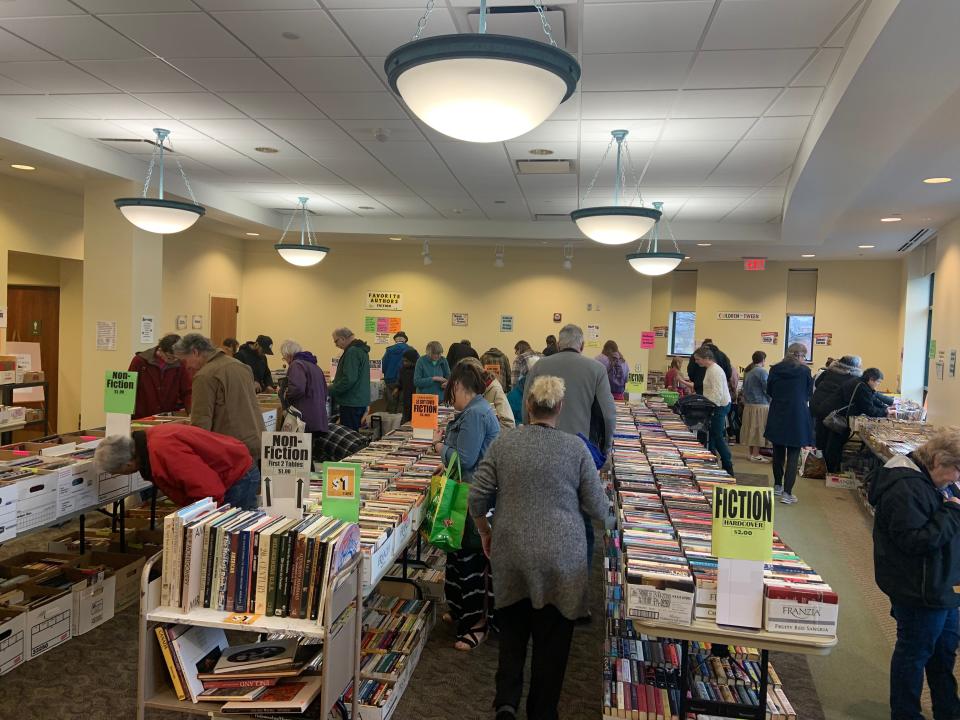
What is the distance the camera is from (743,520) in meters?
2.40

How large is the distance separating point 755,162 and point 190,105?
486 cm

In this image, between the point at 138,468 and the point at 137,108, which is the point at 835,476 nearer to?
the point at 138,468

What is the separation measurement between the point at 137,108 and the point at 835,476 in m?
Answer: 8.31

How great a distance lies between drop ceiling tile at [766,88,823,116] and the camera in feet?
14.2

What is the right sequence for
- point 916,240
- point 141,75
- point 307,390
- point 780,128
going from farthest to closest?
point 916,240, point 307,390, point 780,128, point 141,75

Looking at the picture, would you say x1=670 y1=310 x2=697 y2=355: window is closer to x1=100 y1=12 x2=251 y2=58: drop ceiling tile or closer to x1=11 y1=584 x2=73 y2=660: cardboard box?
x1=100 y1=12 x2=251 y2=58: drop ceiling tile

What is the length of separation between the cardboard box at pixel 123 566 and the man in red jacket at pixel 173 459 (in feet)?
4.42

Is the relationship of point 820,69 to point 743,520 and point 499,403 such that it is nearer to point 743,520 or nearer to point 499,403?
point 499,403

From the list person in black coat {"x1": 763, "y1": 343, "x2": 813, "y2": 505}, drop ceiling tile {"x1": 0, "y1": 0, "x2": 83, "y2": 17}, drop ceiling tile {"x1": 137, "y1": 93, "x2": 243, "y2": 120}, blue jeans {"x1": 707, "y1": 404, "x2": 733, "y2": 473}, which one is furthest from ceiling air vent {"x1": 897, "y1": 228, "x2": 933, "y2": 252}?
drop ceiling tile {"x1": 0, "y1": 0, "x2": 83, "y2": 17}

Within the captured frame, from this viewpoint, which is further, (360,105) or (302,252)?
(302,252)

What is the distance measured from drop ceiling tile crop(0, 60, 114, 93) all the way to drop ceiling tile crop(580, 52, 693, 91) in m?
3.38

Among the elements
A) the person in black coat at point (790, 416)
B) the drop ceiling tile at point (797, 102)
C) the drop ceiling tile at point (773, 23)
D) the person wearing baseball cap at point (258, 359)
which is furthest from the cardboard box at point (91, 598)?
the person in black coat at point (790, 416)

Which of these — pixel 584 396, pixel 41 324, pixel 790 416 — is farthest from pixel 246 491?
pixel 41 324

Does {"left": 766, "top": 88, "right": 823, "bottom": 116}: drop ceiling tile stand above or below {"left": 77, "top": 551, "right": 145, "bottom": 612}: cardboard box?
above
